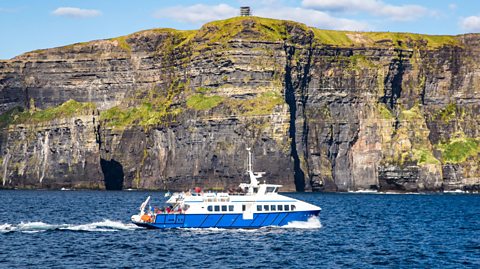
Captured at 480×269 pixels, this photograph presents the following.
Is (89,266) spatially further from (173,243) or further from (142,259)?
(173,243)

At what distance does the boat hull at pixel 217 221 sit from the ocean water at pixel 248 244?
1.03 metres

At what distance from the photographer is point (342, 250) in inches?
3661

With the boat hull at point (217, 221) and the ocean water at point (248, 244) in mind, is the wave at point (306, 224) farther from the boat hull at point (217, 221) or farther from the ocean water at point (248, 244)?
the boat hull at point (217, 221)

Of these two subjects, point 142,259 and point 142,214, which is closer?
point 142,259

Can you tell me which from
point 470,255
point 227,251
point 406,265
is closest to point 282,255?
point 227,251

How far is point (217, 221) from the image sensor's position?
351ft

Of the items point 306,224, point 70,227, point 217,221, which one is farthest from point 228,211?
point 70,227

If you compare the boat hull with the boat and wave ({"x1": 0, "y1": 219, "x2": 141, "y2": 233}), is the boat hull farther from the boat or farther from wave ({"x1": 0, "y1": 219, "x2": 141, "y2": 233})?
wave ({"x1": 0, "y1": 219, "x2": 141, "y2": 233})

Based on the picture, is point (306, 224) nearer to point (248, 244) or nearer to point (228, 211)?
point (228, 211)

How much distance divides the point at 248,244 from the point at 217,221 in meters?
12.6

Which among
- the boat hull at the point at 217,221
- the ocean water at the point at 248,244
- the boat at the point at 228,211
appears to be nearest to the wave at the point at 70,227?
the ocean water at the point at 248,244

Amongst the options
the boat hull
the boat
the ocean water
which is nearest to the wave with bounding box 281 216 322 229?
the ocean water

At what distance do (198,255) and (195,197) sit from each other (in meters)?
19.1

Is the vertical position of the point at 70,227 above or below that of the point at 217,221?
below
